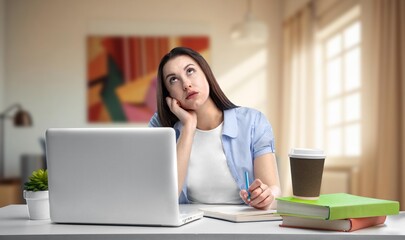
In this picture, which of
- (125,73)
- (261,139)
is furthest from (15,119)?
(261,139)

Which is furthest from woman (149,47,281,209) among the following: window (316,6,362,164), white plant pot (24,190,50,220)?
window (316,6,362,164)

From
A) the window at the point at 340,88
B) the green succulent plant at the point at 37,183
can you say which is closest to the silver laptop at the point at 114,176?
the green succulent plant at the point at 37,183

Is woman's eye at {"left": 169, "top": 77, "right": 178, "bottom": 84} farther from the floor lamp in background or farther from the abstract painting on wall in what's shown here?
the abstract painting on wall

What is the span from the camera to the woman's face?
192 centimetres

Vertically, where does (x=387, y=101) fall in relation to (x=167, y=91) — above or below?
below

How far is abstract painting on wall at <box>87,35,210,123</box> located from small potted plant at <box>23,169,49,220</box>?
15.6 ft

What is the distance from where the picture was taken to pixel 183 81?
1.93 meters

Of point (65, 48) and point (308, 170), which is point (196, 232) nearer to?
point (308, 170)

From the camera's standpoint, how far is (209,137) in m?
2.01

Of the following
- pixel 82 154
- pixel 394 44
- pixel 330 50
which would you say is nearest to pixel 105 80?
pixel 330 50

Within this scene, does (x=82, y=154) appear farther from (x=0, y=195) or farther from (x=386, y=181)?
(x=0, y=195)

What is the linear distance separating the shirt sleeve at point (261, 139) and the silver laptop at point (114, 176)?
0.66 metres

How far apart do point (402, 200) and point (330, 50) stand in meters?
2.17

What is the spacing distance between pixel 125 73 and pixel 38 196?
4.91m
